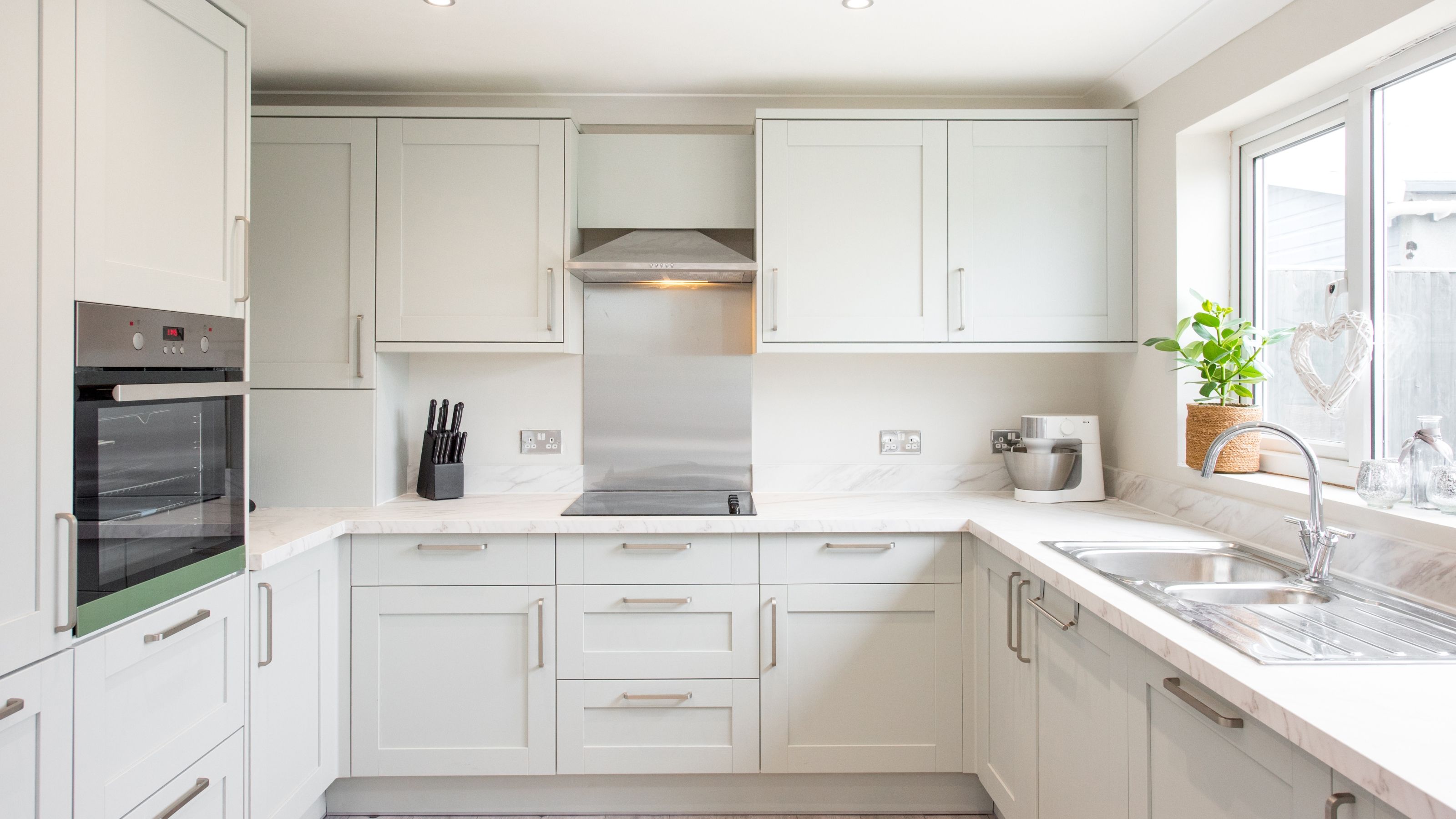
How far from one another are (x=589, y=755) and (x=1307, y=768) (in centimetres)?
184

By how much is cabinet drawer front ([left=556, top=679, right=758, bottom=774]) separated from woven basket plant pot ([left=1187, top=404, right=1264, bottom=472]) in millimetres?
1451

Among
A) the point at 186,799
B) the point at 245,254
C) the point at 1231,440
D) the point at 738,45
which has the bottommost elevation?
the point at 186,799

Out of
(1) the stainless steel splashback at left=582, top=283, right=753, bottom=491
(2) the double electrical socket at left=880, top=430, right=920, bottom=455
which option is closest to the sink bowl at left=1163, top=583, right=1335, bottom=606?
(2) the double electrical socket at left=880, top=430, right=920, bottom=455

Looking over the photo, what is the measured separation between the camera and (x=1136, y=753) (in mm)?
1425

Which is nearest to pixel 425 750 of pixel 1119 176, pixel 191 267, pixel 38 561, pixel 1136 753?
pixel 38 561

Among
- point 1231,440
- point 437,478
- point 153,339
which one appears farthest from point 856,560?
point 153,339

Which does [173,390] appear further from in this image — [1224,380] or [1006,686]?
[1224,380]

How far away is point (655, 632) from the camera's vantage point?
231 cm

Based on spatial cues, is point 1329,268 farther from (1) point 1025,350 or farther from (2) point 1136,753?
(2) point 1136,753

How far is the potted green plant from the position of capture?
6.97 ft

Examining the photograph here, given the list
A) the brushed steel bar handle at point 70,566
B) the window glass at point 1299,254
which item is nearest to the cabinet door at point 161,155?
the brushed steel bar handle at point 70,566

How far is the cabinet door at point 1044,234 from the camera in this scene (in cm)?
256

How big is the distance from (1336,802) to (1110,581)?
70 centimetres

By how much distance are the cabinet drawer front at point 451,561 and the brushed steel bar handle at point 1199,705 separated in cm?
161
